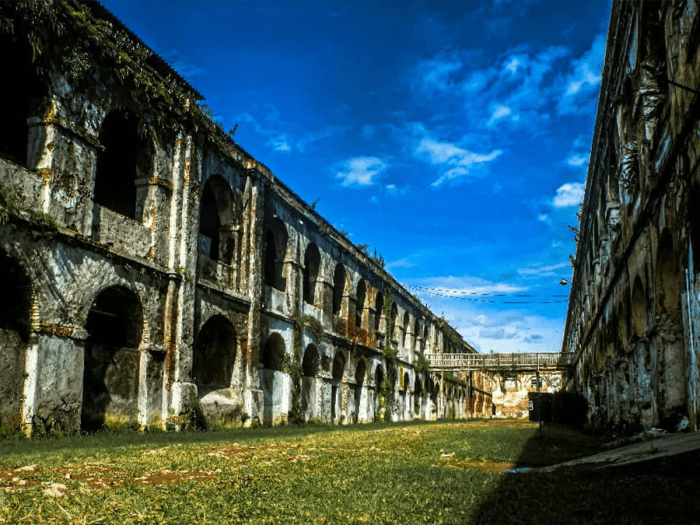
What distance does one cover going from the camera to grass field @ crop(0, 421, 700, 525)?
12.5ft

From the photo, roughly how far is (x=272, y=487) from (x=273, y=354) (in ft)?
42.5

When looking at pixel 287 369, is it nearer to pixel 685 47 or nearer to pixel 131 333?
pixel 131 333

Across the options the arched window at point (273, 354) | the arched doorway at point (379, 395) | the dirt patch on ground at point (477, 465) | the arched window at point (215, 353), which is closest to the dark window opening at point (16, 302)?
the arched window at point (215, 353)

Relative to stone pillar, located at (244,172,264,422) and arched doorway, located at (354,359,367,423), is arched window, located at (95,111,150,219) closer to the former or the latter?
stone pillar, located at (244,172,264,422)

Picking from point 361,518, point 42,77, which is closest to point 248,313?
point 42,77

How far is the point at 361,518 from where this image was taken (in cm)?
379

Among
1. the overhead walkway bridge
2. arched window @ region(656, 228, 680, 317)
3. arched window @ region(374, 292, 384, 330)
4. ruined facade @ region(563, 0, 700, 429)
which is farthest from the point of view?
the overhead walkway bridge

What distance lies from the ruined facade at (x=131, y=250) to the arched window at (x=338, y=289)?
2631mm

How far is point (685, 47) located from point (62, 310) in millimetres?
8985

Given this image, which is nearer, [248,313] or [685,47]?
[685,47]

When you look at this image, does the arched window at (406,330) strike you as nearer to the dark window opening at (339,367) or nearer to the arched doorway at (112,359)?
the dark window opening at (339,367)

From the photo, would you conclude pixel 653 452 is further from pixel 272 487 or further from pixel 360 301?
pixel 360 301

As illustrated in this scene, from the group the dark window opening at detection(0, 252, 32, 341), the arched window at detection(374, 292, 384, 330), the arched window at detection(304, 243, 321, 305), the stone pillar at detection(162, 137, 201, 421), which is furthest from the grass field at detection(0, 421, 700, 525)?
the arched window at detection(374, 292, 384, 330)

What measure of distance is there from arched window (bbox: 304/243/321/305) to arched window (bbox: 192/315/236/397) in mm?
5431
